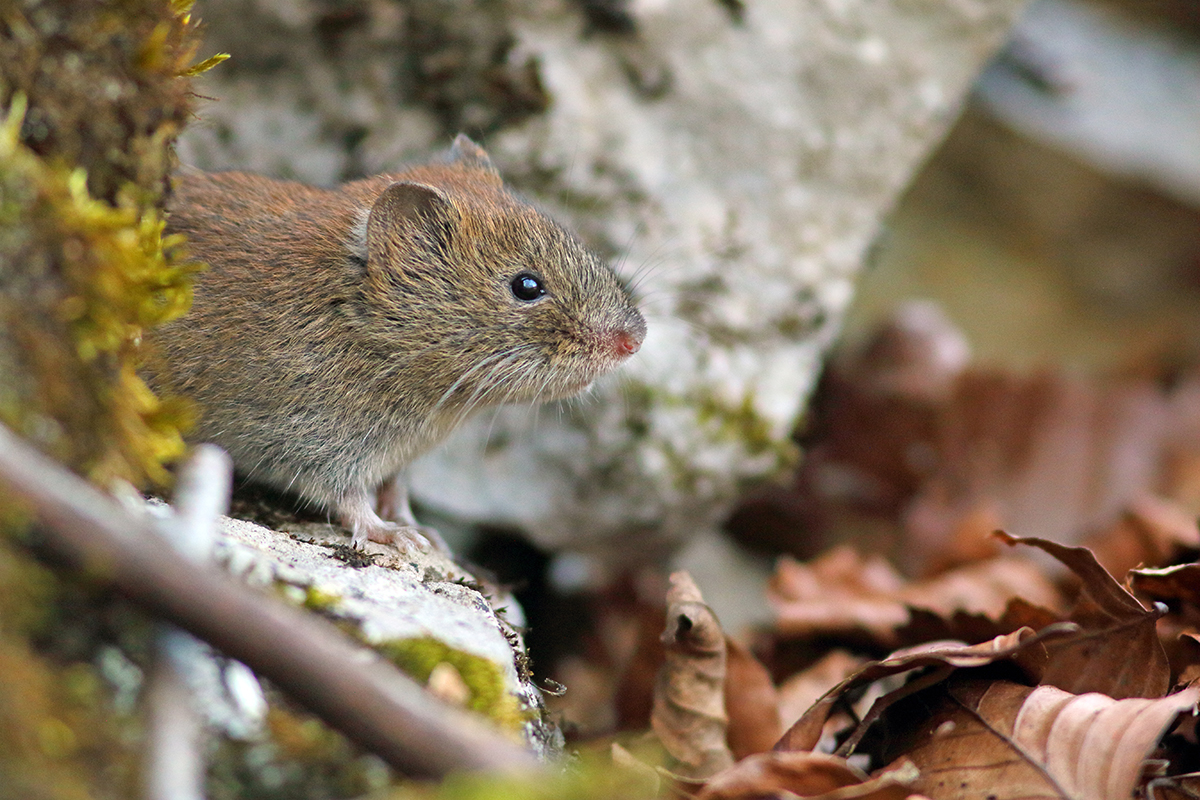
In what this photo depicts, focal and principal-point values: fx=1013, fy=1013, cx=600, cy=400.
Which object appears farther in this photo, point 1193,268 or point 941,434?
point 1193,268

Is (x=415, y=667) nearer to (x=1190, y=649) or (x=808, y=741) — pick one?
(x=808, y=741)

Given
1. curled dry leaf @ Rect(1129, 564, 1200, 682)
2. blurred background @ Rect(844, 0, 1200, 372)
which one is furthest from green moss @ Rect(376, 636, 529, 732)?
blurred background @ Rect(844, 0, 1200, 372)

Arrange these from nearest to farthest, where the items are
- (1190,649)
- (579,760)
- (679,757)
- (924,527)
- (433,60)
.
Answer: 1. (579,760)
2. (1190,649)
3. (679,757)
4. (433,60)
5. (924,527)

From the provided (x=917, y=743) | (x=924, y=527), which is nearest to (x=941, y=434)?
(x=924, y=527)

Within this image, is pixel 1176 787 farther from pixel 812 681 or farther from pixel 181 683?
pixel 181 683

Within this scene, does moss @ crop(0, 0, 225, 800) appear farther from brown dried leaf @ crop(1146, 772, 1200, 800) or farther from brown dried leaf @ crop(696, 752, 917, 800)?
brown dried leaf @ crop(1146, 772, 1200, 800)

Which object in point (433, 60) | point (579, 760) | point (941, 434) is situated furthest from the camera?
point (941, 434)

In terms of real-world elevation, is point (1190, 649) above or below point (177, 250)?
below
